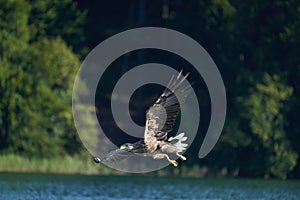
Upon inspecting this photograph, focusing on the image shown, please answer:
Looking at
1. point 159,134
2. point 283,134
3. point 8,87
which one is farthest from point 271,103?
point 159,134

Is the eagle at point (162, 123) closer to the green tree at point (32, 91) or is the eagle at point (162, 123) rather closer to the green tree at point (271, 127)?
the green tree at point (271, 127)

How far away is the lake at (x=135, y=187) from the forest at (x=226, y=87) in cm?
276

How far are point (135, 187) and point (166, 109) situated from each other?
14.0m

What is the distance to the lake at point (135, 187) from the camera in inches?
1235

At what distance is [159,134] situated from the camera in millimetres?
21875

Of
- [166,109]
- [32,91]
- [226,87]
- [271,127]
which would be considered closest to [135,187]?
[271,127]

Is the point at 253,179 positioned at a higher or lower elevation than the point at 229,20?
lower

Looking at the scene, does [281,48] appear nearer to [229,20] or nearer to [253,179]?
[229,20]

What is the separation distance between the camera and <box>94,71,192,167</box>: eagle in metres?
21.3

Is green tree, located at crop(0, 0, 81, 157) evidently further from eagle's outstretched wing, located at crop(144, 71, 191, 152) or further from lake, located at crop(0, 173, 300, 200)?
eagle's outstretched wing, located at crop(144, 71, 191, 152)

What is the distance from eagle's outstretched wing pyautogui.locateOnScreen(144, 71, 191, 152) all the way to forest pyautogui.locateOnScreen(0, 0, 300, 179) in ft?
64.1

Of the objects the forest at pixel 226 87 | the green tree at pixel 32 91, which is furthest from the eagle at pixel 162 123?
the green tree at pixel 32 91

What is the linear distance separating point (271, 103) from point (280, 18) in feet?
13.6

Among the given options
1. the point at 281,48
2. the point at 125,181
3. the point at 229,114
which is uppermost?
the point at 281,48
